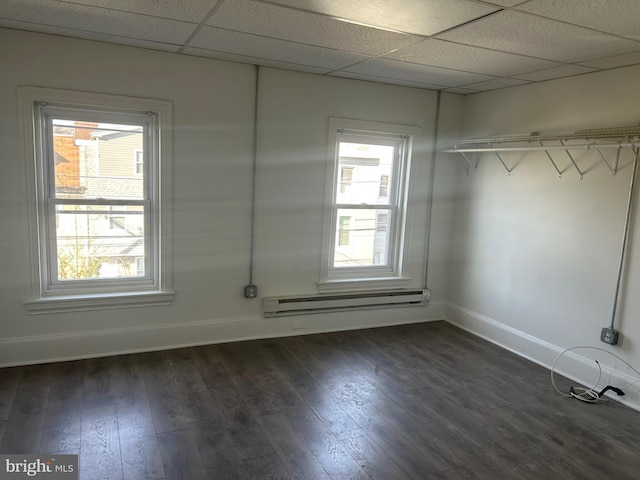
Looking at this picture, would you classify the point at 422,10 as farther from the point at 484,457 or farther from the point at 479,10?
the point at 484,457

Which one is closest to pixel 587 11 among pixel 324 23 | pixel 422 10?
pixel 422 10

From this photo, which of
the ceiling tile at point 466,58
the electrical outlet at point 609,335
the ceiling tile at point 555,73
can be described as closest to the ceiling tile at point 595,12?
the ceiling tile at point 466,58

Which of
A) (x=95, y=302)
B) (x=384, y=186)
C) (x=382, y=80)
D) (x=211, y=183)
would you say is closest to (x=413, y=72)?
(x=382, y=80)

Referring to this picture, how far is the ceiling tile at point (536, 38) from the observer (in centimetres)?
235

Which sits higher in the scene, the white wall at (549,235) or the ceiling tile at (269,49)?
the ceiling tile at (269,49)

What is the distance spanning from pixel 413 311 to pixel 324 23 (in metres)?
3.04

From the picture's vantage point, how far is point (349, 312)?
4359mm

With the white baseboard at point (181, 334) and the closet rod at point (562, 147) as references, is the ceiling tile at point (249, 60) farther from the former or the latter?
the white baseboard at point (181, 334)

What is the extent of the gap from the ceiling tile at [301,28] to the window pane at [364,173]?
1272 millimetres

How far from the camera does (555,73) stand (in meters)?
3.42

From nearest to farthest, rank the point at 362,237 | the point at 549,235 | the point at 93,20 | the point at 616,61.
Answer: the point at 93,20
the point at 616,61
the point at 549,235
the point at 362,237

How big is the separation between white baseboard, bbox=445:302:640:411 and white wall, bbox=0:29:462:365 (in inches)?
41.0

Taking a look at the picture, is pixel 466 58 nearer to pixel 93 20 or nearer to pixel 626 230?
pixel 626 230

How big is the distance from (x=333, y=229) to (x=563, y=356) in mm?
2142
